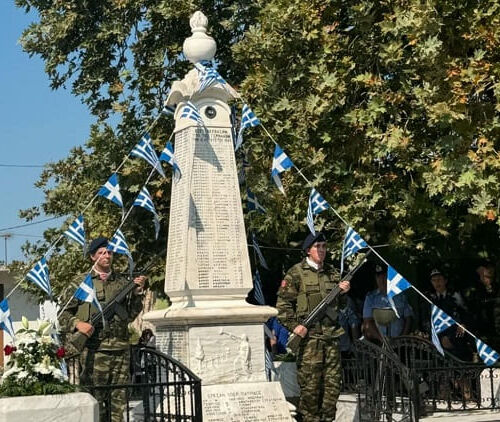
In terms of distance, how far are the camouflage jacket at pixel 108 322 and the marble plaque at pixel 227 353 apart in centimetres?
85

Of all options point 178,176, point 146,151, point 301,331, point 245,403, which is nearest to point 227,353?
point 245,403

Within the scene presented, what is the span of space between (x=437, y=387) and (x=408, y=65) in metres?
4.92

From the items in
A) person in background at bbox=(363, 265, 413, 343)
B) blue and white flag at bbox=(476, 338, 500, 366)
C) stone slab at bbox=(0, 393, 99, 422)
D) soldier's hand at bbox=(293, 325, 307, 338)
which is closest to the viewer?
stone slab at bbox=(0, 393, 99, 422)

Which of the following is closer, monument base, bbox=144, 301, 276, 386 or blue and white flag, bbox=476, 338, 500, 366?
monument base, bbox=144, 301, 276, 386

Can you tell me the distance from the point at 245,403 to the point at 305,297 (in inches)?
56.2

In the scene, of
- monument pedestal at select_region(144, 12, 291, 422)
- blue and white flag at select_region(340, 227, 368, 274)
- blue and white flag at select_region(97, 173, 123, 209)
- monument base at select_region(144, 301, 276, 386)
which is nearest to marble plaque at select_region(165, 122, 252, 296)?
monument pedestal at select_region(144, 12, 291, 422)

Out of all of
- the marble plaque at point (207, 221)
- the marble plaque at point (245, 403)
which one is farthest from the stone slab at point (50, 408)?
the marble plaque at point (207, 221)

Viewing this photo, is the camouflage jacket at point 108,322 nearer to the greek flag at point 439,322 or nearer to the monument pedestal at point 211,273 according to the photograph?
the monument pedestal at point 211,273

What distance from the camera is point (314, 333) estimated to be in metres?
11.5

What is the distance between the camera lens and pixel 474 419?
11930 mm

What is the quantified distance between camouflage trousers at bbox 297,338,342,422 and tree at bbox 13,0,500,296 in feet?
10.5

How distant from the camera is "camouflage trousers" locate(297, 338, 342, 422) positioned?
11469 millimetres

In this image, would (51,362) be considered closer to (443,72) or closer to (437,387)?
(437,387)

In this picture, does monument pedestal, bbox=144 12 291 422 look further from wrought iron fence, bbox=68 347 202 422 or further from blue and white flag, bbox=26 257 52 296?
blue and white flag, bbox=26 257 52 296
